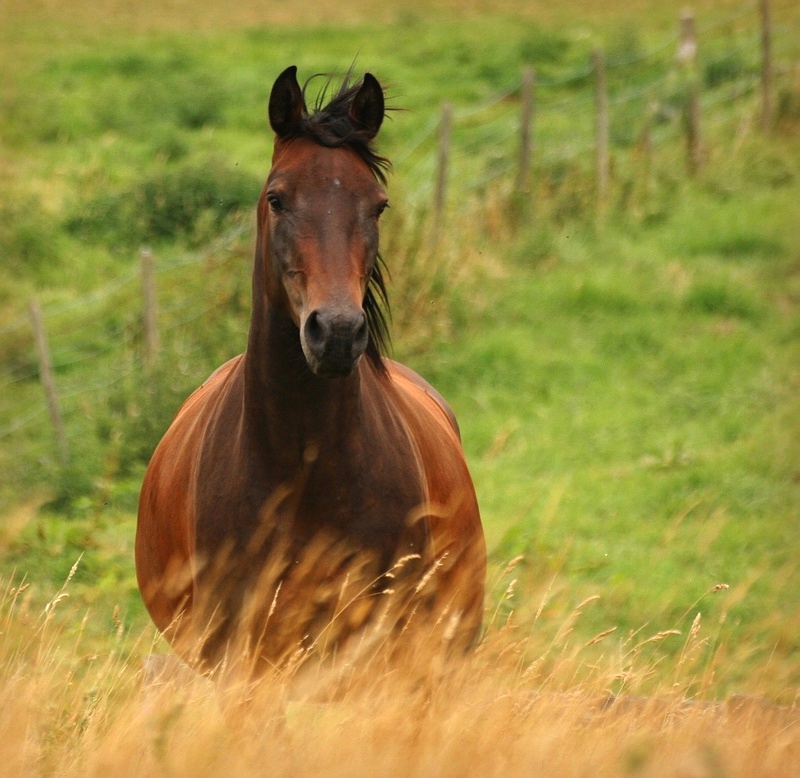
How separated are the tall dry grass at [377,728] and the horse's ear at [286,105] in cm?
169

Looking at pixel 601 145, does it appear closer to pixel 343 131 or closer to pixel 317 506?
pixel 343 131

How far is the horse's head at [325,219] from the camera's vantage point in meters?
3.42

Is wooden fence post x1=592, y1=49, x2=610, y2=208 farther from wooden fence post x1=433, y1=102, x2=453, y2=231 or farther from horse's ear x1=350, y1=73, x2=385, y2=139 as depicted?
horse's ear x1=350, y1=73, x2=385, y2=139

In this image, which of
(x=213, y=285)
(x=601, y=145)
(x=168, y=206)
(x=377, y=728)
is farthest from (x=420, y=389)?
(x=601, y=145)

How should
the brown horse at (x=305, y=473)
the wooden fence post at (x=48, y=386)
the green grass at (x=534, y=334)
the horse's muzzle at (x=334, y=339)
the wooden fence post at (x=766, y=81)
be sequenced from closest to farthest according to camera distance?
the horse's muzzle at (x=334, y=339), the brown horse at (x=305, y=473), the green grass at (x=534, y=334), the wooden fence post at (x=48, y=386), the wooden fence post at (x=766, y=81)

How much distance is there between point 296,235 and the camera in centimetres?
366

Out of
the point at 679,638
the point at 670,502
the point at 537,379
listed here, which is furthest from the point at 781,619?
the point at 537,379

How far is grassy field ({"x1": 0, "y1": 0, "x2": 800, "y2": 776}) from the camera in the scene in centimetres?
323

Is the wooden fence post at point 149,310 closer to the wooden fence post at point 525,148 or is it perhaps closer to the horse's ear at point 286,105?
the wooden fence post at point 525,148

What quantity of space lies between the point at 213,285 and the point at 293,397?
20.9 ft

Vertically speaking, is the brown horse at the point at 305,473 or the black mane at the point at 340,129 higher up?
the black mane at the point at 340,129

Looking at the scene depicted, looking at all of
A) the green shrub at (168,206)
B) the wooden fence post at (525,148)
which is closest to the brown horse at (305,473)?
the green shrub at (168,206)

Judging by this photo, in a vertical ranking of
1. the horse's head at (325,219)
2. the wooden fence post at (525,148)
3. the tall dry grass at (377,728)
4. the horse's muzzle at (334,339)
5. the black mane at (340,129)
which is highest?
the wooden fence post at (525,148)

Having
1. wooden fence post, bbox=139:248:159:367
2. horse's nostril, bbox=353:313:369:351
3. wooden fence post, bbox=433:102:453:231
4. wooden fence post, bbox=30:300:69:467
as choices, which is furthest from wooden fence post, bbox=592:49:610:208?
horse's nostril, bbox=353:313:369:351
